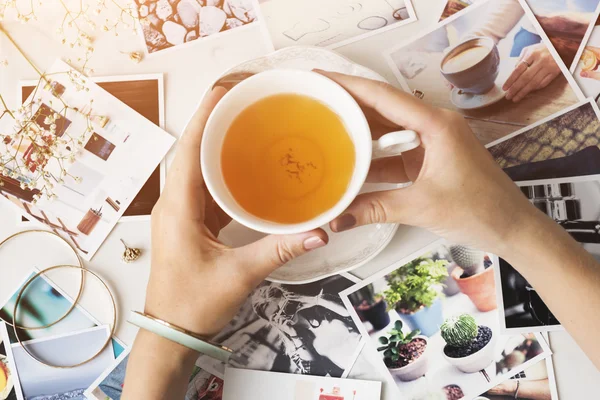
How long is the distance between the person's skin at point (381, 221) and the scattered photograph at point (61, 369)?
0.14 meters

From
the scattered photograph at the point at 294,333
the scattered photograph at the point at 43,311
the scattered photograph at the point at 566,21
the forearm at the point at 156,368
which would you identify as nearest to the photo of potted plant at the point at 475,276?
the scattered photograph at the point at 294,333

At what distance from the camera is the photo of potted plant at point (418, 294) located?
96 centimetres

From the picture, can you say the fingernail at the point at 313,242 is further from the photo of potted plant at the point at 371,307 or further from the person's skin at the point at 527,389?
the person's skin at the point at 527,389

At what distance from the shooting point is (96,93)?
983 millimetres

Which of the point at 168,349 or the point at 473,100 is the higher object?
the point at 473,100

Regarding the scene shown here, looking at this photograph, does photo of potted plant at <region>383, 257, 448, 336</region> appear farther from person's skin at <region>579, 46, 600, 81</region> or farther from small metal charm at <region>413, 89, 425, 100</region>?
person's skin at <region>579, 46, 600, 81</region>

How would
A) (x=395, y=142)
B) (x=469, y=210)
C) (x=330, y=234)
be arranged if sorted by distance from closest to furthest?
(x=395, y=142) < (x=469, y=210) < (x=330, y=234)

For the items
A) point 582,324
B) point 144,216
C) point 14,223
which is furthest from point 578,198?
point 14,223

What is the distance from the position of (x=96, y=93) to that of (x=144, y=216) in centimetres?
27

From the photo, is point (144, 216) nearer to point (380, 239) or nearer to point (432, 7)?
point (380, 239)

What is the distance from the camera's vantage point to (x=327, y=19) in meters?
0.99

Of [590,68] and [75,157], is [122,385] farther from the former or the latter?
Answer: [590,68]

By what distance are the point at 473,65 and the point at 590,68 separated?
0.23 meters

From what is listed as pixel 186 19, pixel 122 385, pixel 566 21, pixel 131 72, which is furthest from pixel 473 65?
pixel 122 385
